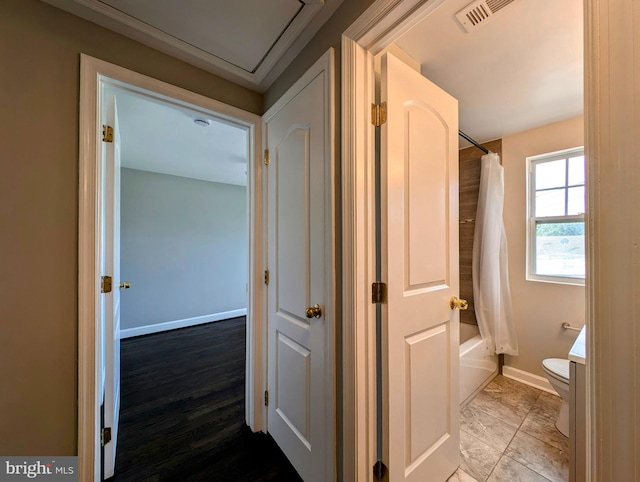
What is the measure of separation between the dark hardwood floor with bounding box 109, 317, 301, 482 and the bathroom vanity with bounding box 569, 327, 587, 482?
1382 mm

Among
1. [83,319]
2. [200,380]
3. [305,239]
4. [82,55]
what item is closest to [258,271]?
[305,239]

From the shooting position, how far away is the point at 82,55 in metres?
1.06

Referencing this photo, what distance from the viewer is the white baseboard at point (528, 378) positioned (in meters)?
2.09

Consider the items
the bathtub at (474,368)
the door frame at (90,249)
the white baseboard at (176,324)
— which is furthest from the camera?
the white baseboard at (176,324)

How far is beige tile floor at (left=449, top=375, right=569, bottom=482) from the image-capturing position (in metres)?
1.35

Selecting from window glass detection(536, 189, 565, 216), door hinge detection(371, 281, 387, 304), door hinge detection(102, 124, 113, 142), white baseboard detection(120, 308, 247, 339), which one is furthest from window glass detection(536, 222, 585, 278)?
white baseboard detection(120, 308, 247, 339)

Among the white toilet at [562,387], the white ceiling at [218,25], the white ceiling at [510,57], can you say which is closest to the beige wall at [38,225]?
the white ceiling at [218,25]

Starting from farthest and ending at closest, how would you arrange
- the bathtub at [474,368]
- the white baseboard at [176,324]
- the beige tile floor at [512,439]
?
the white baseboard at [176,324]
the bathtub at [474,368]
the beige tile floor at [512,439]

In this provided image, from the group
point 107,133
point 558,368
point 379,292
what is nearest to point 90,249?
point 107,133

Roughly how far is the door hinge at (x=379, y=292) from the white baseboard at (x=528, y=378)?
7.36ft

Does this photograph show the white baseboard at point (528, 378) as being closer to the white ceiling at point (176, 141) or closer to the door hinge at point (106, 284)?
the white ceiling at point (176, 141)

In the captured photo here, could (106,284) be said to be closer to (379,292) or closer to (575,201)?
(379,292)

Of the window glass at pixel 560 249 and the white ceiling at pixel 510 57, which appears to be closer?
the white ceiling at pixel 510 57

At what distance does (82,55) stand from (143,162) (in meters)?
2.56
